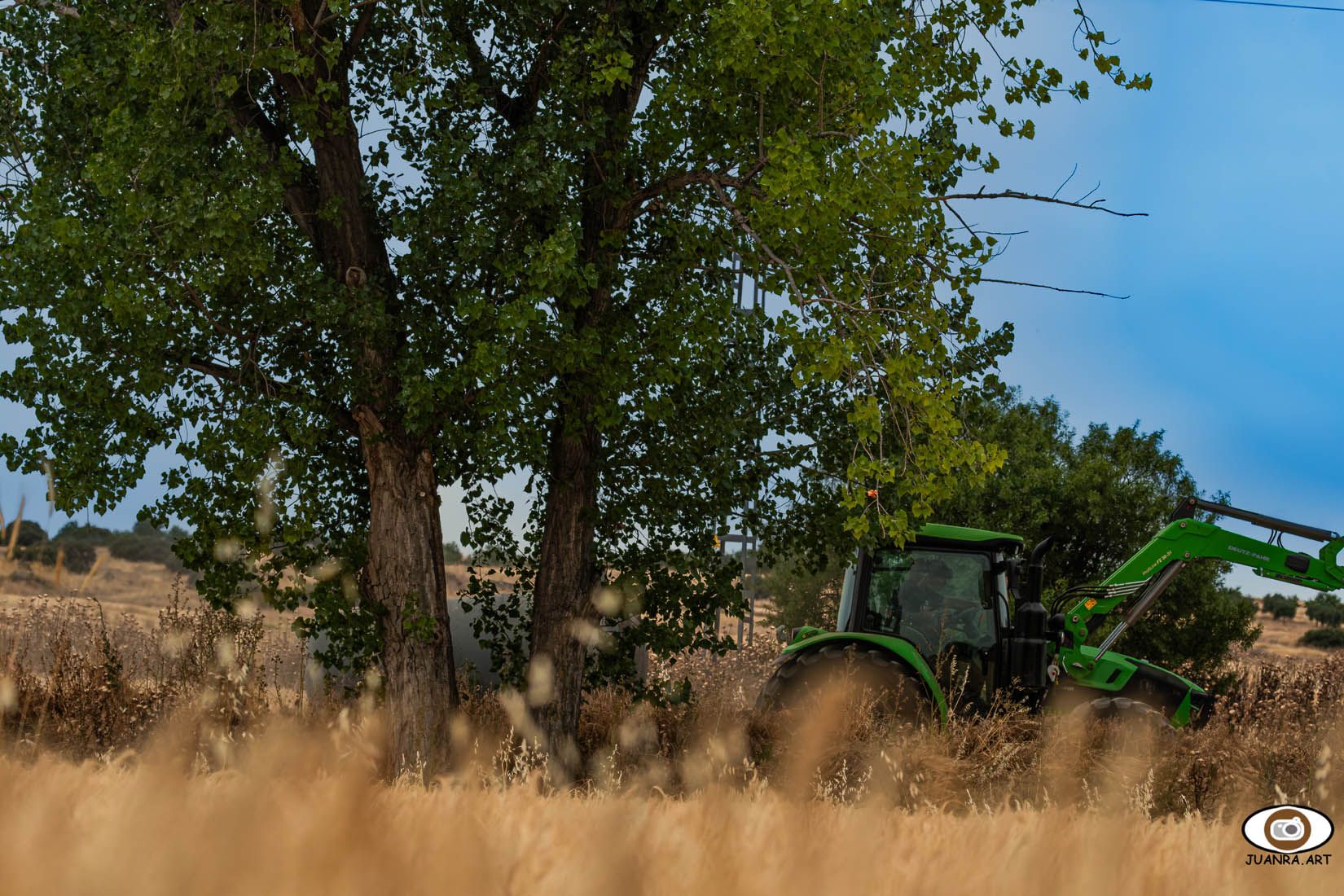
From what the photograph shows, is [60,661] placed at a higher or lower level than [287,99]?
lower

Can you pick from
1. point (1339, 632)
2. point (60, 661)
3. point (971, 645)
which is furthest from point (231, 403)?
point (1339, 632)

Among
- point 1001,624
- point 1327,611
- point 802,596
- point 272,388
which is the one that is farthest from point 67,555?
point 1327,611

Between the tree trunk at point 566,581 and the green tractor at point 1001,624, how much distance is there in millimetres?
2001

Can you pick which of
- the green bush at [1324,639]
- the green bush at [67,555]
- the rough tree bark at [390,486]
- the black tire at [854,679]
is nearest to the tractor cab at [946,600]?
the black tire at [854,679]

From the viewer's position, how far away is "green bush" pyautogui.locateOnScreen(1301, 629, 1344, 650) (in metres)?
48.4

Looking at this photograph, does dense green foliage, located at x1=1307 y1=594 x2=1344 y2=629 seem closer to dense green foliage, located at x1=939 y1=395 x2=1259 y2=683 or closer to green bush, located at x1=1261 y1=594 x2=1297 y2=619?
green bush, located at x1=1261 y1=594 x2=1297 y2=619

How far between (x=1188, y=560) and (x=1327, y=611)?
47352mm

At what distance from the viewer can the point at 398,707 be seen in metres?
11.8

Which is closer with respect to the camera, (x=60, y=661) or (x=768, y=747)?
(x=768, y=747)

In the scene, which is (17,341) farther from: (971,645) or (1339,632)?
(1339,632)

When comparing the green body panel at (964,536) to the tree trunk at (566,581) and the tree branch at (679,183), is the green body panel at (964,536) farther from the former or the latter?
the tree branch at (679,183)

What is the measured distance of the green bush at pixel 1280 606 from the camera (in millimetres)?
57312

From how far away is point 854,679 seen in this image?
11719mm

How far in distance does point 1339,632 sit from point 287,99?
48.4 m
